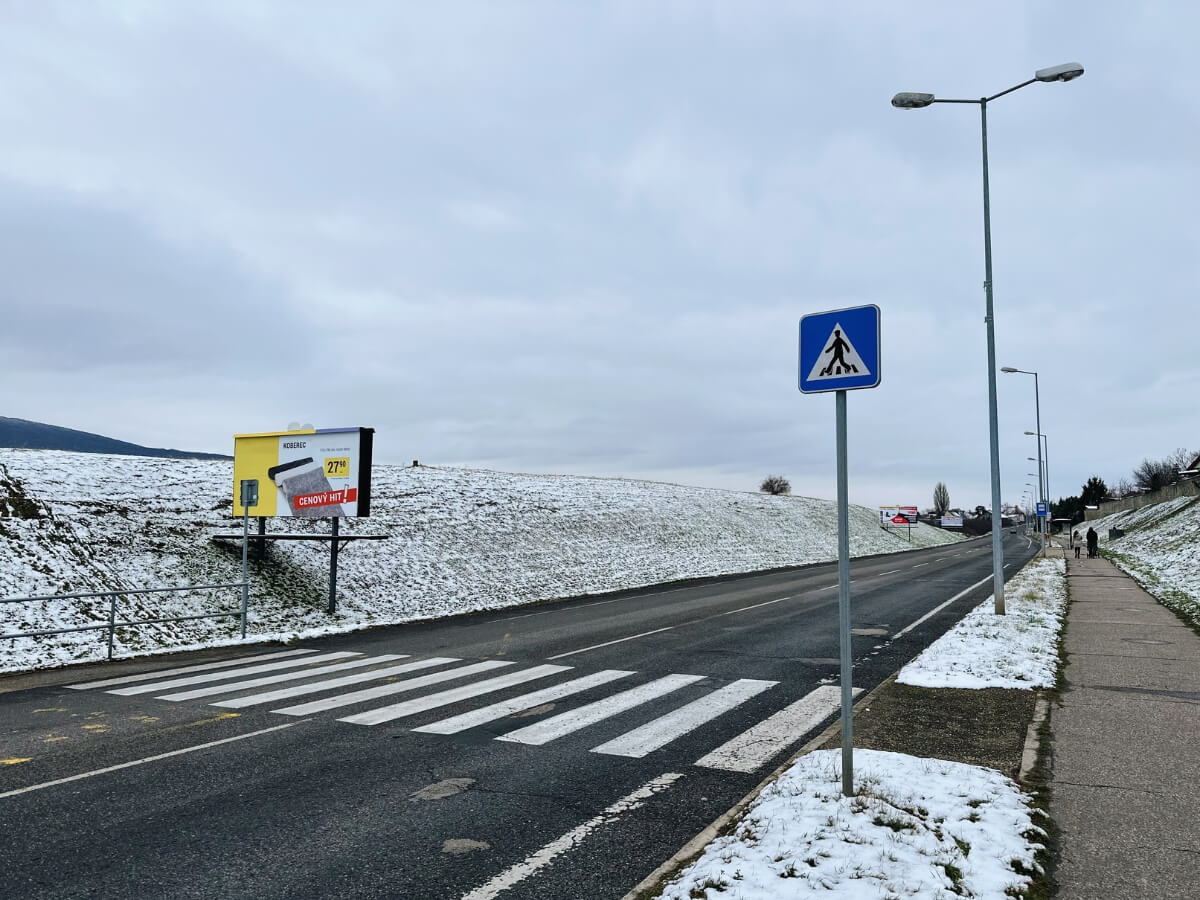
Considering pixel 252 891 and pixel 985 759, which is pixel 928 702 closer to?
pixel 985 759

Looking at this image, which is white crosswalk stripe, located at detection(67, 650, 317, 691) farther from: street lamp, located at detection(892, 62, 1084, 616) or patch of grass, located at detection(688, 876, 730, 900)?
street lamp, located at detection(892, 62, 1084, 616)

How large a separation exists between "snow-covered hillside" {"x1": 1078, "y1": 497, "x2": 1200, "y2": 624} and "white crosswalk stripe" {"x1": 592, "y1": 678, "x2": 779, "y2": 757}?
1132 cm

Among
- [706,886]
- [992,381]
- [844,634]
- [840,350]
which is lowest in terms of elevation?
[706,886]

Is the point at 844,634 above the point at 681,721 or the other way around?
above

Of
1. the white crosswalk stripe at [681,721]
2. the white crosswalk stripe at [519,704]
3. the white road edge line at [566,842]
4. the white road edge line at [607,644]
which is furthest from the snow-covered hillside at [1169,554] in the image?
the white road edge line at [566,842]

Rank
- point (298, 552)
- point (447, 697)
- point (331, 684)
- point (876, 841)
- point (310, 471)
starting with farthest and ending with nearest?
point (298, 552) < point (310, 471) < point (331, 684) < point (447, 697) < point (876, 841)

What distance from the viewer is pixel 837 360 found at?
17.3 ft

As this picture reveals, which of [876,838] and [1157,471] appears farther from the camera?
[1157,471]

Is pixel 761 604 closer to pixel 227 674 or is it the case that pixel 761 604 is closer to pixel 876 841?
pixel 227 674

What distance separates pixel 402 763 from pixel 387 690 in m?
3.51

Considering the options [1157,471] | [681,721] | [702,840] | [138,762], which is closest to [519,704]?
[681,721]

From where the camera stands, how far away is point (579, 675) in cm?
1094

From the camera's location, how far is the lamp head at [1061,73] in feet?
43.7

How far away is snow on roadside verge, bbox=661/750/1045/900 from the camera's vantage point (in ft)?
13.1
